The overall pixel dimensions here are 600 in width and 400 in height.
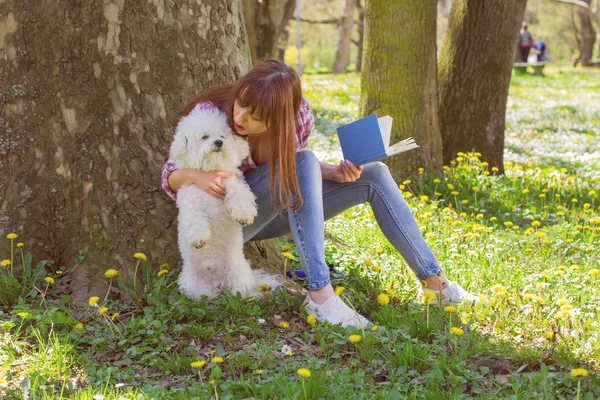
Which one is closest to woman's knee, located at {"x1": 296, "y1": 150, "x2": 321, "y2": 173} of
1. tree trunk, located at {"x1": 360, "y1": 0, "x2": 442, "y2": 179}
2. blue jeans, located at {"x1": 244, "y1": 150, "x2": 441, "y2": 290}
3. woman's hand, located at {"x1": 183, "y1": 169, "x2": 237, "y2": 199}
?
blue jeans, located at {"x1": 244, "y1": 150, "x2": 441, "y2": 290}

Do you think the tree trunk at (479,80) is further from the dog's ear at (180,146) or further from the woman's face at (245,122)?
the dog's ear at (180,146)

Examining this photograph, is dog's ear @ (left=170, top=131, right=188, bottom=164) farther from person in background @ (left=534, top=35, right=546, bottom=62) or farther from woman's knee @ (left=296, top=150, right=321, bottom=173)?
person in background @ (left=534, top=35, right=546, bottom=62)

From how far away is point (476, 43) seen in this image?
7.34 m

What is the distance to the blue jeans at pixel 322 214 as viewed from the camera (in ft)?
11.1

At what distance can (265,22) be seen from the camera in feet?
28.9

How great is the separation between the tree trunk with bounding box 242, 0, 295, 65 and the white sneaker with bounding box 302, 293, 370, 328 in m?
5.91

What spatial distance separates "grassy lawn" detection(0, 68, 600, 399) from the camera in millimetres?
2781

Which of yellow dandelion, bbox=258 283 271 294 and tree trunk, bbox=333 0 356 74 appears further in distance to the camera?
tree trunk, bbox=333 0 356 74

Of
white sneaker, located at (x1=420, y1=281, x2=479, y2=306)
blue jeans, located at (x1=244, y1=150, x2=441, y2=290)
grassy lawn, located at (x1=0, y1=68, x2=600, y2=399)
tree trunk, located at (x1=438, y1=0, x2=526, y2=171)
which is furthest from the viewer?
tree trunk, located at (x1=438, y1=0, x2=526, y2=171)

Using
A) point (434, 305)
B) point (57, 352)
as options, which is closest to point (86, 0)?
point (57, 352)

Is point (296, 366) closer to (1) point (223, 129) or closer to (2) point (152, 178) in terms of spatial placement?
(1) point (223, 129)

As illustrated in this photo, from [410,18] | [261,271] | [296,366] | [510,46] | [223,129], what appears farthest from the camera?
[510,46]

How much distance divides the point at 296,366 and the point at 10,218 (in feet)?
6.05

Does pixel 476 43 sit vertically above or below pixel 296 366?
above
